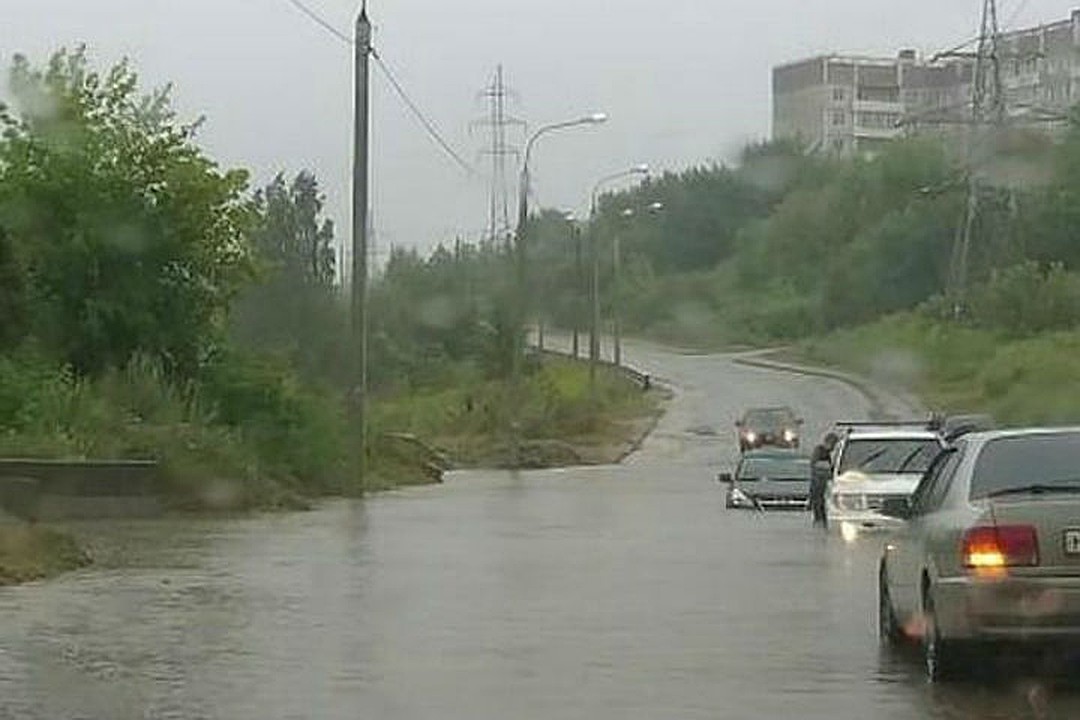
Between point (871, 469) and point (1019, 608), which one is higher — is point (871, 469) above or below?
above

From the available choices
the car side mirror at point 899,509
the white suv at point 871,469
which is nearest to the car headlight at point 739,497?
the white suv at point 871,469

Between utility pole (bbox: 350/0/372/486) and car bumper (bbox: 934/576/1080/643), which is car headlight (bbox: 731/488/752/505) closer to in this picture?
utility pole (bbox: 350/0/372/486)

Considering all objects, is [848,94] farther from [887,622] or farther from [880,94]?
[887,622]

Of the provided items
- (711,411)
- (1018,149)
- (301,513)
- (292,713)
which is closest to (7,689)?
(292,713)

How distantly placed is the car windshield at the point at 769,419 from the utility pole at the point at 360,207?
1018 inches

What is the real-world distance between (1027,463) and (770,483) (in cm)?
2875

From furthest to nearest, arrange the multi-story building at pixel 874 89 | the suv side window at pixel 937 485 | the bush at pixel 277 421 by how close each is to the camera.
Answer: the multi-story building at pixel 874 89, the bush at pixel 277 421, the suv side window at pixel 937 485

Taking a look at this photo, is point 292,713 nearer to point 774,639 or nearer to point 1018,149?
point 774,639

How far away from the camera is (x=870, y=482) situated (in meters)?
29.0

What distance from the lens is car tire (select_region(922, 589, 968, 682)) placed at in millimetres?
12938

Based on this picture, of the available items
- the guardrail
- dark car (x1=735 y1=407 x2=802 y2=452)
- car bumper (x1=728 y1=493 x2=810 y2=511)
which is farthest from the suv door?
dark car (x1=735 y1=407 x2=802 y2=452)

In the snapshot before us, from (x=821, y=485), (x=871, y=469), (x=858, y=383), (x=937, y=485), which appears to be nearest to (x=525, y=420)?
(x=858, y=383)

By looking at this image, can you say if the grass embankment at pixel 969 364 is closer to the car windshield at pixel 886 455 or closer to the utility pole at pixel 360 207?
the utility pole at pixel 360 207

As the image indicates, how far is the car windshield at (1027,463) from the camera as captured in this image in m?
13.0
